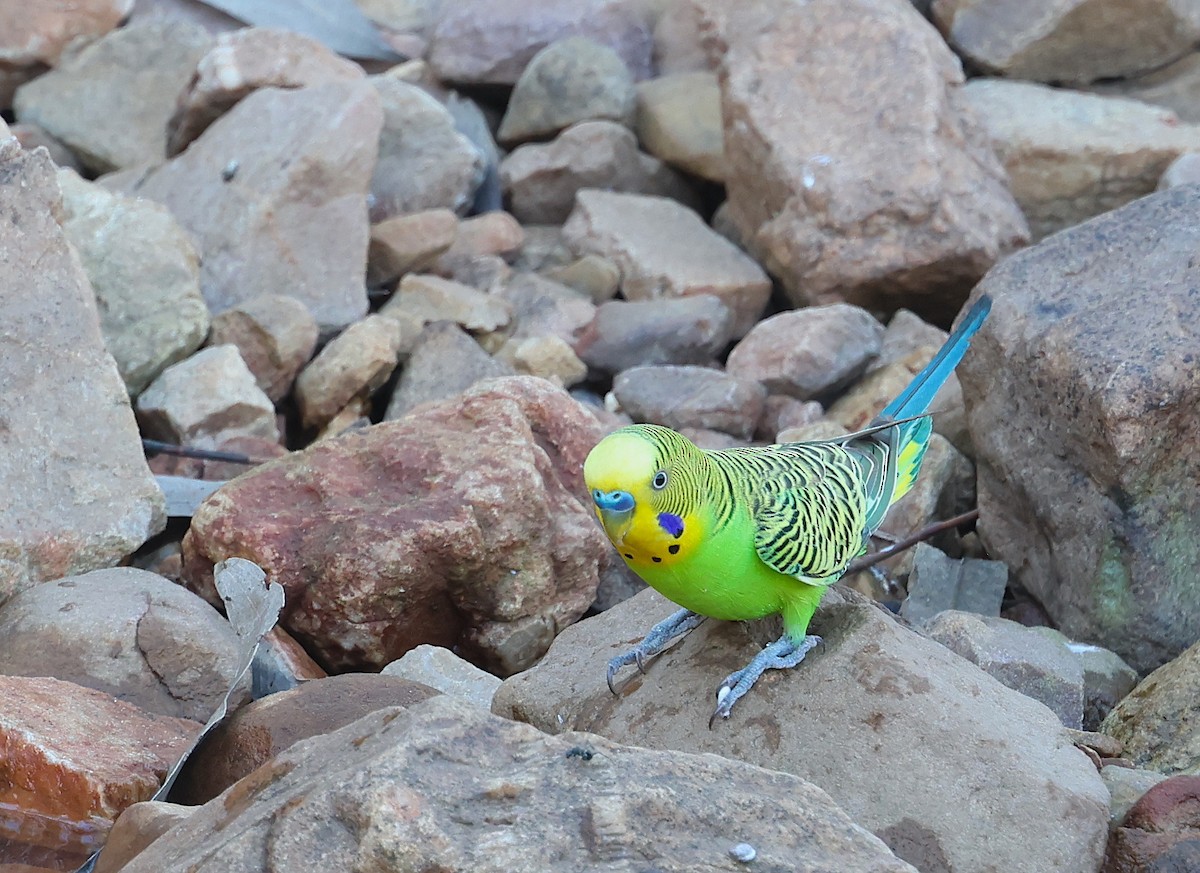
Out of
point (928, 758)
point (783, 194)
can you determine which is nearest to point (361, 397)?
point (783, 194)

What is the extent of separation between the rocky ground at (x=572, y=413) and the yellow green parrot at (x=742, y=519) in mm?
105

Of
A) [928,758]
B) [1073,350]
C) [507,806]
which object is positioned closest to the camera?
[507,806]

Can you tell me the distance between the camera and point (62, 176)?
605cm

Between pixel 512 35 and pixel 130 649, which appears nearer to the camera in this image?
pixel 130 649

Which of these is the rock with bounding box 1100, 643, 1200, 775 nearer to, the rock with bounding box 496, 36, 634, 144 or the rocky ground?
the rocky ground

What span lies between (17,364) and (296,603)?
45.5 inches

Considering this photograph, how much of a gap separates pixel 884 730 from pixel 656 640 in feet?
2.16

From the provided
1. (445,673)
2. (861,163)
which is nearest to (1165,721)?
(445,673)

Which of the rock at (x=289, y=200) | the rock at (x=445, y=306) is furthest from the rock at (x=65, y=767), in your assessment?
the rock at (x=445, y=306)

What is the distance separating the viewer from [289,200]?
6.55 meters

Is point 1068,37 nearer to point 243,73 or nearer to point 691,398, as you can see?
point 691,398

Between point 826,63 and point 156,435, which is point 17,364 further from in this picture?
point 826,63

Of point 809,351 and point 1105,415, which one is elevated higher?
point 1105,415

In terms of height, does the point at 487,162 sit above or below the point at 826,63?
below
